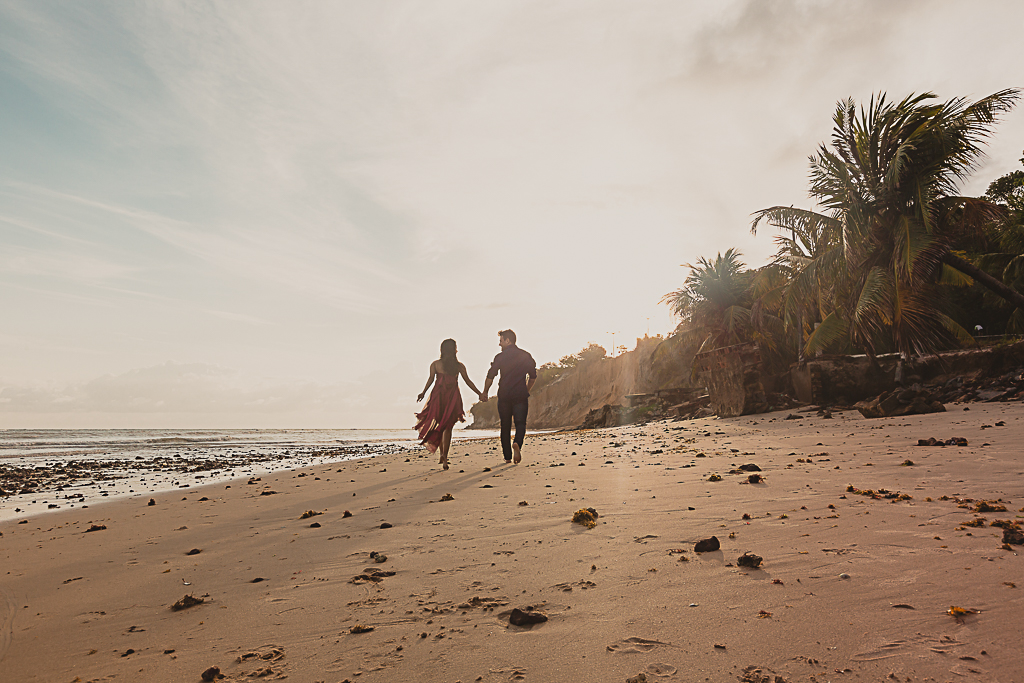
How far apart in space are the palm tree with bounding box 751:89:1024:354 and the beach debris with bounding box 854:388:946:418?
5050 mm

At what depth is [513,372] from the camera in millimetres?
9047

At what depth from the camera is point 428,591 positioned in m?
2.61

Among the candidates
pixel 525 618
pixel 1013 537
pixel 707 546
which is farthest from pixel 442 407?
pixel 1013 537

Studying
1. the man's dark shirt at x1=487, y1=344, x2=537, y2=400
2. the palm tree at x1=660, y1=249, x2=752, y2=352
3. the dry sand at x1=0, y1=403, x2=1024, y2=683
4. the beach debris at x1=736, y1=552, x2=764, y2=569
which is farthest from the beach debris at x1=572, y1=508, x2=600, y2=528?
the palm tree at x1=660, y1=249, x2=752, y2=352

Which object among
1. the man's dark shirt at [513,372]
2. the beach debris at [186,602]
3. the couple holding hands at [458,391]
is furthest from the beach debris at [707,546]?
the man's dark shirt at [513,372]

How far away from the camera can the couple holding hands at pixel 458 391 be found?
8867 millimetres

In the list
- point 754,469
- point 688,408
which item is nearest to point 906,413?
point 754,469

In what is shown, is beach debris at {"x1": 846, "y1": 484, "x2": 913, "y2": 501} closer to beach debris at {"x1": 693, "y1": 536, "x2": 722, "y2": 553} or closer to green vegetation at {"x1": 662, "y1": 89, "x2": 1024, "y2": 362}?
beach debris at {"x1": 693, "y1": 536, "x2": 722, "y2": 553}

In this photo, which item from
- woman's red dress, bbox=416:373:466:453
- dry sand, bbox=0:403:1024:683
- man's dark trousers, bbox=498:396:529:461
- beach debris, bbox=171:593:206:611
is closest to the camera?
dry sand, bbox=0:403:1024:683

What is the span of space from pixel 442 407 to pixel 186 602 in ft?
20.5

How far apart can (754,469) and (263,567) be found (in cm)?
439

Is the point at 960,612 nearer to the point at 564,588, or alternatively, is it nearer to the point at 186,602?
the point at 564,588

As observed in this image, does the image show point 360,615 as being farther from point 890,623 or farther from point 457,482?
point 457,482

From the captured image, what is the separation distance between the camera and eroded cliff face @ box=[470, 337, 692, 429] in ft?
122
